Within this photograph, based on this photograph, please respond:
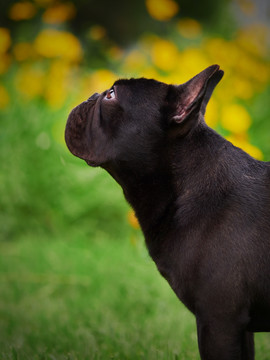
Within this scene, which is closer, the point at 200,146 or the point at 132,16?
the point at 200,146

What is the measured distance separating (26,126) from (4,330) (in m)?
2.48

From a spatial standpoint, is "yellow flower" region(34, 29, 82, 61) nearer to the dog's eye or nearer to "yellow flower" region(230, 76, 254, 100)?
"yellow flower" region(230, 76, 254, 100)

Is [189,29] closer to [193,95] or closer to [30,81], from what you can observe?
[30,81]

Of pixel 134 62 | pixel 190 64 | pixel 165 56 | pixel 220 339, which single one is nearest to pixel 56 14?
pixel 134 62

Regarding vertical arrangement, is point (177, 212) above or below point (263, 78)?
below

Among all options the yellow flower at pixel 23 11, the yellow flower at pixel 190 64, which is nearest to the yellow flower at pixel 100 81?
the yellow flower at pixel 190 64

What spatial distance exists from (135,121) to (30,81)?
144 inches

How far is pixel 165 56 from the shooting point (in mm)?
5320

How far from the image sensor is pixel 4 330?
148 inches

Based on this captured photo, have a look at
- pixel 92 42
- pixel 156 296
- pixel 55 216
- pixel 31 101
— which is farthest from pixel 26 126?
pixel 156 296

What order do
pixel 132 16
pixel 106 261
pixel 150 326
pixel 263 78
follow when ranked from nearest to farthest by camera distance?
1. pixel 150 326
2. pixel 106 261
3. pixel 263 78
4. pixel 132 16

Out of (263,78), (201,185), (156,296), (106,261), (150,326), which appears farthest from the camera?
(263,78)

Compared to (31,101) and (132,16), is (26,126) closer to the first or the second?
(31,101)

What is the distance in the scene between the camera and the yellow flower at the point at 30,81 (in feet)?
19.4
